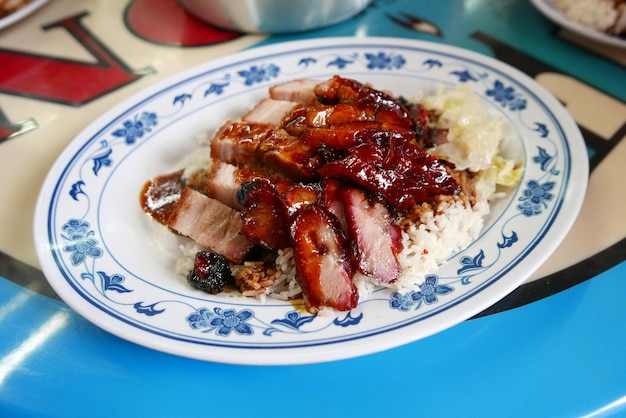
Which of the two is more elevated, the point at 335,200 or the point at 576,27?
the point at 576,27

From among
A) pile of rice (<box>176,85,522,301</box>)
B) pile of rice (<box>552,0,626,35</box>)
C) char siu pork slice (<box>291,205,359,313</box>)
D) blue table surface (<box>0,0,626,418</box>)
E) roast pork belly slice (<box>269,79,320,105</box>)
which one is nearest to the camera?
Result: blue table surface (<box>0,0,626,418</box>)

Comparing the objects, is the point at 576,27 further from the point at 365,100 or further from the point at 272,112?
the point at 272,112

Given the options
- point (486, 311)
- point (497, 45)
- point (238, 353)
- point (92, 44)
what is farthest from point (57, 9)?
point (486, 311)

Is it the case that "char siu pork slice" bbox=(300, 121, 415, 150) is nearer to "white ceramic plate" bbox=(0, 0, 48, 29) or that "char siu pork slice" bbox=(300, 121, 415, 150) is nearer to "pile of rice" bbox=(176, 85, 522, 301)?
"pile of rice" bbox=(176, 85, 522, 301)

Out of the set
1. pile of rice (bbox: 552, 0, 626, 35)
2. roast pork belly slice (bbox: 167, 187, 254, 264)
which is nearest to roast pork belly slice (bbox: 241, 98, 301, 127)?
roast pork belly slice (bbox: 167, 187, 254, 264)

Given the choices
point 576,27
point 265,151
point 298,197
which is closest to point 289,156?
A: point 265,151

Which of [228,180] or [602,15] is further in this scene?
[602,15]

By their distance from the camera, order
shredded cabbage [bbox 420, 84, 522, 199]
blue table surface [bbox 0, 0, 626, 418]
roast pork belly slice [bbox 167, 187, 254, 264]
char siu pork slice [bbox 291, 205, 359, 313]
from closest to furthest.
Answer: blue table surface [bbox 0, 0, 626, 418] → char siu pork slice [bbox 291, 205, 359, 313] → roast pork belly slice [bbox 167, 187, 254, 264] → shredded cabbage [bbox 420, 84, 522, 199]
